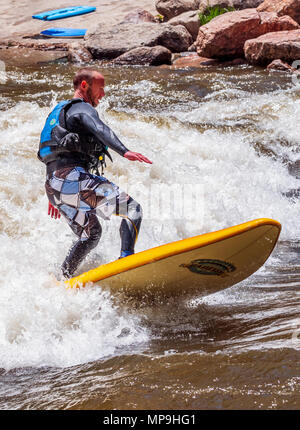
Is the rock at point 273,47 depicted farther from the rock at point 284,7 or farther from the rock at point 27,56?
the rock at point 27,56

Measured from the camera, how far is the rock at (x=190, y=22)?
11625 millimetres

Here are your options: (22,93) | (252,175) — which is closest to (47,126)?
(252,175)

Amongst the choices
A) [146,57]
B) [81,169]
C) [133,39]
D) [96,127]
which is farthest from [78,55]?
[96,127]

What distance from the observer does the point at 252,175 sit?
5.84 m

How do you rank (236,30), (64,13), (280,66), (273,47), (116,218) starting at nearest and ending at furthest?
1. (116,218)
2. (280,66)
3. (273,47)
4. (236,30)
5. (64,13)

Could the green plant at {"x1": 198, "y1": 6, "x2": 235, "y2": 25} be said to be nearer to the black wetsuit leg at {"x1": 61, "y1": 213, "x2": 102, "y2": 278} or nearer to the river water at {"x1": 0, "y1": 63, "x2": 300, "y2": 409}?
the river water at {"x1": 0, "y1": 63, "x2": 300, "y2": 409}

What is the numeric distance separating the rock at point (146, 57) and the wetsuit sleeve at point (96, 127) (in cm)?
766

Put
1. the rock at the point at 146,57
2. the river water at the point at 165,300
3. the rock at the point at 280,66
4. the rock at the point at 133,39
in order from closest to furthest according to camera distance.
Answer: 1. the river water at the point at 165,300
2. the rock at the point at 280,66
3. the rock at the point at 146,57
4. the rock at the point at 133,39

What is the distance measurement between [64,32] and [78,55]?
208 cm

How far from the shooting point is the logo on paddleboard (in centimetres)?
Answer: 303

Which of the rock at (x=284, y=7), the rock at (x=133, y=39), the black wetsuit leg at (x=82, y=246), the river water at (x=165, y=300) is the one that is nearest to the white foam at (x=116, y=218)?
the river water at (x=165, y=300)

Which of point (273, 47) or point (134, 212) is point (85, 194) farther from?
point (273, 47)

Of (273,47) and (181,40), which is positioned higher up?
(181,40)

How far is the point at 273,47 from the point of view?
30.8 feet
